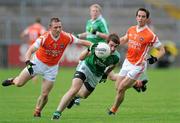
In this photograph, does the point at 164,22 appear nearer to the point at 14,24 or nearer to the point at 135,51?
the point at 14,24

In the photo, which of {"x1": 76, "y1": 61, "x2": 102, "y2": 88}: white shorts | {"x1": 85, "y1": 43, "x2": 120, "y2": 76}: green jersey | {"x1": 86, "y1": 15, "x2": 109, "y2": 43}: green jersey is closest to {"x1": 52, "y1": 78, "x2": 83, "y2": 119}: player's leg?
{"x1": 76, "y1": 61, "x2": 102, "y2": 88}: white shorts

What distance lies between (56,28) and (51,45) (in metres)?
0.49

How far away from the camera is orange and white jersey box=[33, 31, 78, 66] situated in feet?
50.8

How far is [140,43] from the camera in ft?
53.8

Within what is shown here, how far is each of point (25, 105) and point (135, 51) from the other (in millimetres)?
3996

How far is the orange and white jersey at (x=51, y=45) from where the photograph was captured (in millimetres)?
15492

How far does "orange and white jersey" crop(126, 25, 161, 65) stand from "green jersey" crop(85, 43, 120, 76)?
4.03 feet

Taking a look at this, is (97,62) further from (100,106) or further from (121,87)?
(100,106)

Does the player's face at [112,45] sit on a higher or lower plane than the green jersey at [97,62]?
higher

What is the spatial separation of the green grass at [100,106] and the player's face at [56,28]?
1.78 meters

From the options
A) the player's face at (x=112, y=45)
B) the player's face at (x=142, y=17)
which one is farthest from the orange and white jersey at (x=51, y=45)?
the player's face at (x=142, y=17)

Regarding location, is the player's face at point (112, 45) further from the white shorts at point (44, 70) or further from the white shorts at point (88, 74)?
the white shorts at point (44, 70)

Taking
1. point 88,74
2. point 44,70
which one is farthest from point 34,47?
point 88,74

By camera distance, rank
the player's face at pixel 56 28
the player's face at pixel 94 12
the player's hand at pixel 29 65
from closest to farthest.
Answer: the player's hand at pixel 29 65 → the player's face at pixel 56 28 → the player's face at pixel 94 12
